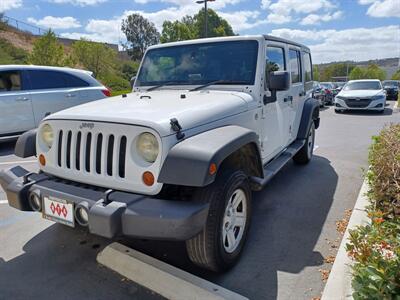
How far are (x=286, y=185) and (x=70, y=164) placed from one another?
3.32m

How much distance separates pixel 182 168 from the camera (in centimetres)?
222

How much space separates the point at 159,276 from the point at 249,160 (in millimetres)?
1338

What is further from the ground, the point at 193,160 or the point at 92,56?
the point at 92,56

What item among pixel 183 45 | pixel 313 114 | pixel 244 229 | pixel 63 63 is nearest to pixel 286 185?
pixel 313 114

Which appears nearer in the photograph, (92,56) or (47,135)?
(47,135)

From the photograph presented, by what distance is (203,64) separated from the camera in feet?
12.9

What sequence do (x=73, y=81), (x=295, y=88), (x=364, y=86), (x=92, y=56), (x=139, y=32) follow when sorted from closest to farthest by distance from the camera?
(x=295, y=88)
(x=73, y=81)
(x=364, y=86)
(x=92, y=56)
(x=139, y=32)

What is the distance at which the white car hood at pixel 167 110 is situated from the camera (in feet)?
8.25

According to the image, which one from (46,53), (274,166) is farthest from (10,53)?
(274,166)

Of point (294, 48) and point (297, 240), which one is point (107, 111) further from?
point (294, 48)

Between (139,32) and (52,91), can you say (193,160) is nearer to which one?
(52,91)

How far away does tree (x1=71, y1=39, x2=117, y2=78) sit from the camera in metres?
27.7

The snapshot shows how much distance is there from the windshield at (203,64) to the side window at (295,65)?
1.45 meters

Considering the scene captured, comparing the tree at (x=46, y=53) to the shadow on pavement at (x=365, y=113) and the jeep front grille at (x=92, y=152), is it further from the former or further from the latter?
the jeep front grille at (x=92, y=152)
